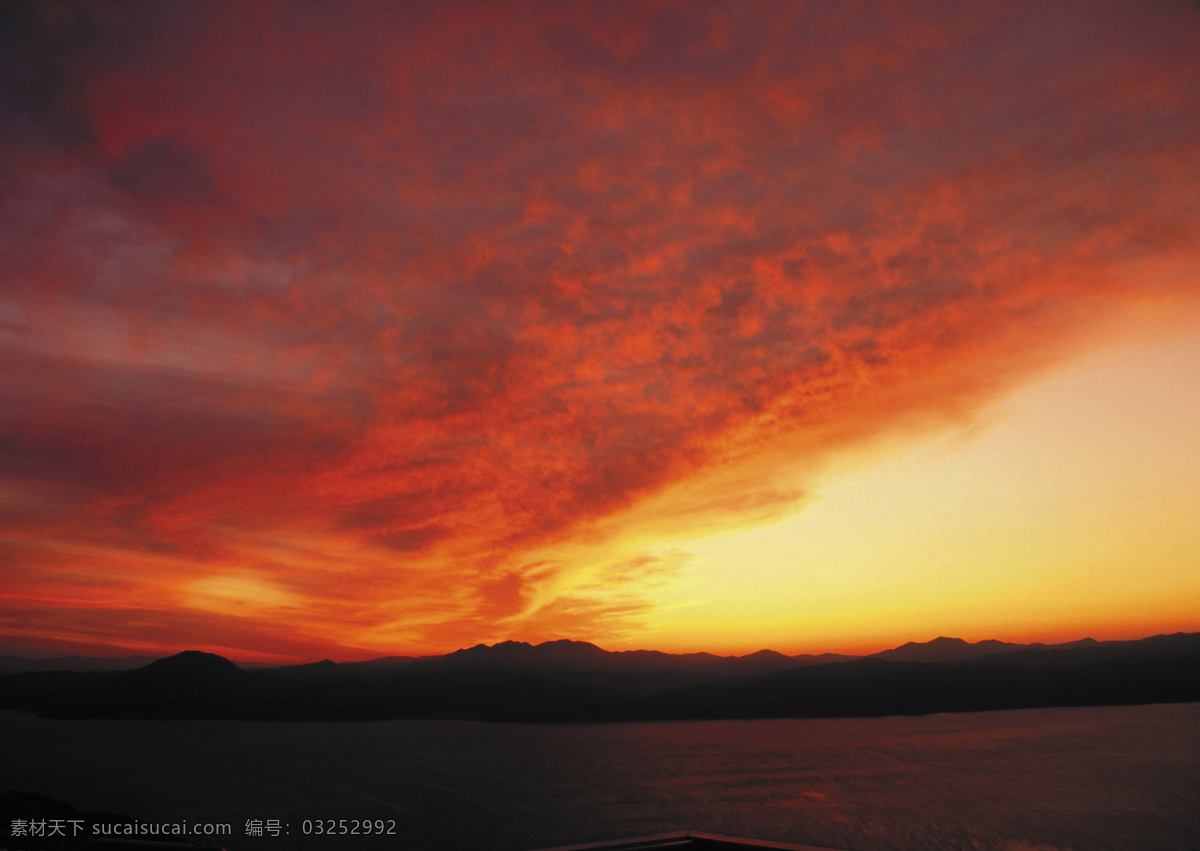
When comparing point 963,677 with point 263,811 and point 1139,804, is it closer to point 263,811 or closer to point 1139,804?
point 1139,804

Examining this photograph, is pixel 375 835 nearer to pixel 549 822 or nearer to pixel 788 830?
pixel 549 822

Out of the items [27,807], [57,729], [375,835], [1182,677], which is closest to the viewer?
[27,807]

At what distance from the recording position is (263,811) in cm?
4753

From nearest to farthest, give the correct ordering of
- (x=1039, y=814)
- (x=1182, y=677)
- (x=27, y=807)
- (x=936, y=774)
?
1. (x=27, y=807)
2. (x=1039, y=814)
3. (x=936, y=774)
4. (x=1182, y=677)

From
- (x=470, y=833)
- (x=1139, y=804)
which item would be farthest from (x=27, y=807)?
(x=1139, y=804)

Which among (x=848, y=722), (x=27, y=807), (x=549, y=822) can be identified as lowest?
(x=848, y=722)

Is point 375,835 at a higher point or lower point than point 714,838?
lower

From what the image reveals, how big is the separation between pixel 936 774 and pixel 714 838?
244 ft

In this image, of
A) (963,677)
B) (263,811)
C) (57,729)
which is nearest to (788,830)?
(263,811)

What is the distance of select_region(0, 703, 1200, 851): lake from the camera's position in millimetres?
41156

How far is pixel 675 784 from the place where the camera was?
6009 centimetres

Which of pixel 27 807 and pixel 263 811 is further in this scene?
pixel 263 811

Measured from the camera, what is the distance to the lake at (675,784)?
41156mm

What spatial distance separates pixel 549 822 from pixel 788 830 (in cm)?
1581
